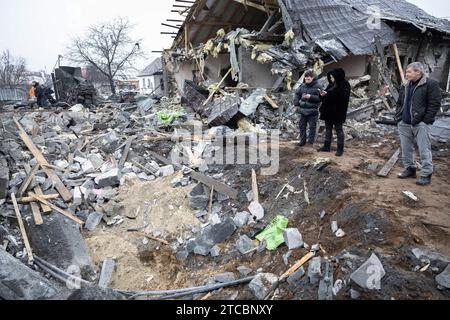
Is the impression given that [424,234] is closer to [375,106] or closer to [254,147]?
[254,147]

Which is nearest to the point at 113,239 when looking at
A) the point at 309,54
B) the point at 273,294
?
the point at 273,294

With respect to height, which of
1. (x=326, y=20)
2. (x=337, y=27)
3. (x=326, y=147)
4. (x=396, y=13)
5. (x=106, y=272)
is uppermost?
(x=396, y=13)

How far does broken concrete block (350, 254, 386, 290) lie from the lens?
2.68m

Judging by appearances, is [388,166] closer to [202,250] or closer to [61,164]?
[202,250]

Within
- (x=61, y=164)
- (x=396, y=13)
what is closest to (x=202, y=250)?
(x=61, y=164)

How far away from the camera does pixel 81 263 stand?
431 cm

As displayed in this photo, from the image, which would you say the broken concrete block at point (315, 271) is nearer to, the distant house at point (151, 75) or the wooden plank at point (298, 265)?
the wooden plank at point (298, 265)

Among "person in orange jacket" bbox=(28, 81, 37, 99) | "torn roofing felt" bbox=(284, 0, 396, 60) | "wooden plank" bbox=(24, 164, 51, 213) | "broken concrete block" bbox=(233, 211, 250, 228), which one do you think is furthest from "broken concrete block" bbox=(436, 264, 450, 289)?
"person in orange jacket" bbox=(28, 81, 37, 99)

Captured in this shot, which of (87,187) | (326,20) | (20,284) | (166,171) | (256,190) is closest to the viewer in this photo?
(20,284)

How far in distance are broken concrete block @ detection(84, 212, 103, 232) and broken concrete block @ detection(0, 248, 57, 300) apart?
168 centimetres

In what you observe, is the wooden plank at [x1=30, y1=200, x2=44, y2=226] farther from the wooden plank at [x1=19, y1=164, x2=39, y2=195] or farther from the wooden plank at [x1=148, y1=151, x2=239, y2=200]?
the wooden plank at [x1=148, y1=151, x2=239, y2=200]

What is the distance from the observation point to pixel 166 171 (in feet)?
22.5

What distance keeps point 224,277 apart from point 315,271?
3.79 ft

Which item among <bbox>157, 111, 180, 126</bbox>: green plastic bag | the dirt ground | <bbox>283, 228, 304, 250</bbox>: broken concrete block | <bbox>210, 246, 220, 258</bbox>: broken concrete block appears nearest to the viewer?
the dirt ground
